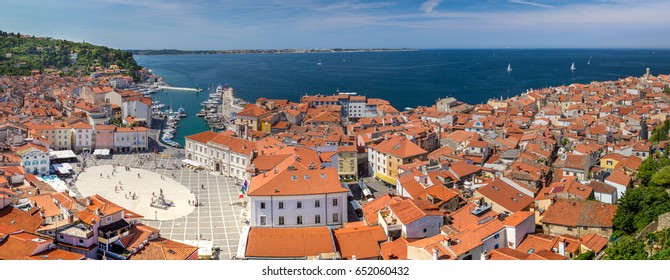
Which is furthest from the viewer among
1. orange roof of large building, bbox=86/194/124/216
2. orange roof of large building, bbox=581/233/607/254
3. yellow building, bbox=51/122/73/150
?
yellow building, bbox=51/122/73/150

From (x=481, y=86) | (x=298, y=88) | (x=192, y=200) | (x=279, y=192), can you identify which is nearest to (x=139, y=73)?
(x=298, y=88)

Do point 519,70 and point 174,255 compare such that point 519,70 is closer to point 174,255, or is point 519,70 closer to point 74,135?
point 74,135

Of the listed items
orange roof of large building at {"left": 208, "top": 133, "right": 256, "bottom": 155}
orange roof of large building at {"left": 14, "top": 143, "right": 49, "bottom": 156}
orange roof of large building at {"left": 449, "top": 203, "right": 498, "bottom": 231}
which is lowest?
orange roof of large building at {"left": 449, "top": 203, "right": 498, "bottom": 231}

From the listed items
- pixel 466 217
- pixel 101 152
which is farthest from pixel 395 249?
pixel 101 152

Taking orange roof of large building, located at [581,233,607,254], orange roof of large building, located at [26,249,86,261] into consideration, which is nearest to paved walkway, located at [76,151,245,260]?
orange roof of large building, located at [26,249,86,261]

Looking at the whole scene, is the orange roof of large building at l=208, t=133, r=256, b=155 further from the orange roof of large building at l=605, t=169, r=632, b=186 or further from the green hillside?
the green hillside

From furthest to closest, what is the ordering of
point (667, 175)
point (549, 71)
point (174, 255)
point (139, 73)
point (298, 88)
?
point (549, 71) → point (139, 73) → point (298, 88) → point (667, 175) → point (174, 255)

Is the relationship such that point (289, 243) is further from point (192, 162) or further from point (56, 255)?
point (192, 162)
